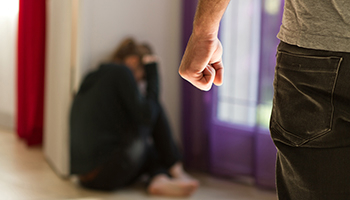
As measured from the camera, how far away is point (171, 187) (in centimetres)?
225

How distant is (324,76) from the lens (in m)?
0.67

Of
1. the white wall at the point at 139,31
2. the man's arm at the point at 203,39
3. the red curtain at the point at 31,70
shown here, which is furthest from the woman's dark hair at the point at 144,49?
the man's arm at the point at 203,39

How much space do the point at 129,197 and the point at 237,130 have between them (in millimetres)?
691

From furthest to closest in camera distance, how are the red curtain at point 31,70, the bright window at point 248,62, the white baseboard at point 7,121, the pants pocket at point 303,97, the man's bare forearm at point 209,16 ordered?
the white baseboard at point 7,121 → the red curtain at point 31,70 → the bright window at point 248,62 → the man's bare forearm at point 209,16 → the pants pocket at point 303,97

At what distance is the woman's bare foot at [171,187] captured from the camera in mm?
2248

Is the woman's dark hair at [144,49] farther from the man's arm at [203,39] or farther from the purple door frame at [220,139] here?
the man's arm at [203,39]

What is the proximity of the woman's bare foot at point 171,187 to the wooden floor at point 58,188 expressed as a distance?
4cm

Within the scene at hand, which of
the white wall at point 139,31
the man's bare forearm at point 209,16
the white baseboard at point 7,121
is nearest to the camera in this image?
the man's bare forearm at point 209,16

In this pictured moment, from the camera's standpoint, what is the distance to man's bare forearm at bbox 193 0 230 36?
795 mm

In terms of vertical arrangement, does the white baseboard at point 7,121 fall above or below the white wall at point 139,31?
below

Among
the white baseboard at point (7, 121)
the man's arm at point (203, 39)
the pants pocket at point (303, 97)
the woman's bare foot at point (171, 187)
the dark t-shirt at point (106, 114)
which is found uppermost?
the man's arm at point (203, 39)

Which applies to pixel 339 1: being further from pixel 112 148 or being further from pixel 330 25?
pixel 112 148

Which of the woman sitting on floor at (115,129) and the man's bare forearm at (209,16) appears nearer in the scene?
the man's bare forearm at (209,16)

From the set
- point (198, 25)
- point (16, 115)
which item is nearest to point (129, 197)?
point (16, 115)
